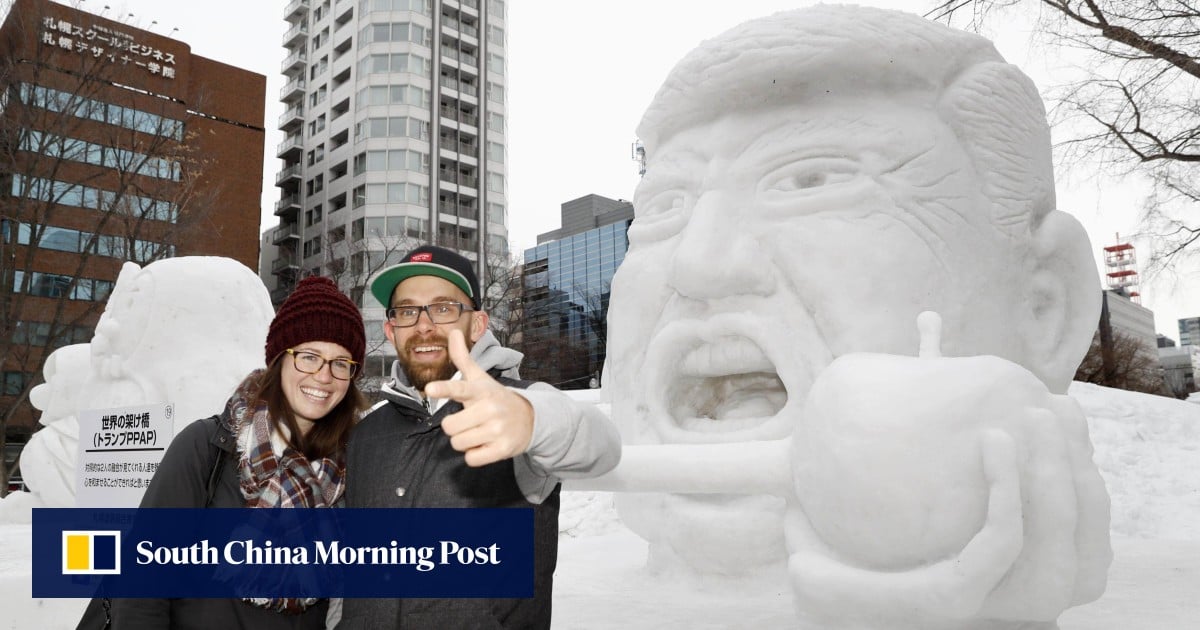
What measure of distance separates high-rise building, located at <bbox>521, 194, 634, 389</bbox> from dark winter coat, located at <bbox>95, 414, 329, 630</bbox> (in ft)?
51.3

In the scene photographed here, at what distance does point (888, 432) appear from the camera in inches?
61.4

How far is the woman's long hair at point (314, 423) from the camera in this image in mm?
1915

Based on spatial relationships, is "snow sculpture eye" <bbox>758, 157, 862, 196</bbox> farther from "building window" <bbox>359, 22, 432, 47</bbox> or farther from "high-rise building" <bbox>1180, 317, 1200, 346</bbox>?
"high-rise building" <bbox>1180, 317, 1200, 346</bbox>

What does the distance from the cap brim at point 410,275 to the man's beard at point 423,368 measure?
0.46 feet

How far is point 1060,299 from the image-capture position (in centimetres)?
260

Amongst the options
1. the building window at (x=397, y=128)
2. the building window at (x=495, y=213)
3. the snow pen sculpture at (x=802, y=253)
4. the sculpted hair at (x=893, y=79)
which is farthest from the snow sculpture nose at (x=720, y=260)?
the building window at (x=495, y=213)

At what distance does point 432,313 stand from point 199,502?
663mm

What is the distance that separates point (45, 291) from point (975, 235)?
20.3 metres

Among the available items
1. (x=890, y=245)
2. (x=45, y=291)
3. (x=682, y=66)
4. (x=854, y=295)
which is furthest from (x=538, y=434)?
(x=45, y=291)

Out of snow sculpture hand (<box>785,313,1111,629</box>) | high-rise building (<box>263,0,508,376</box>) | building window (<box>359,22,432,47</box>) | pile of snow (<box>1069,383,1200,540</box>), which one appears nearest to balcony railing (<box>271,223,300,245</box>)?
high-rise building (<box>263,0,508,376</box>)

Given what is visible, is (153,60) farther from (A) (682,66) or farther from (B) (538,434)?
(B) (538,434)

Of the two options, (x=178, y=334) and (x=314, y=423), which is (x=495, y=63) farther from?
(x=314, y=423)

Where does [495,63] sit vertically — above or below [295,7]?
below

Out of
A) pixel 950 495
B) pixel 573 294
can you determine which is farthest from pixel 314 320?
pixel 573 294
